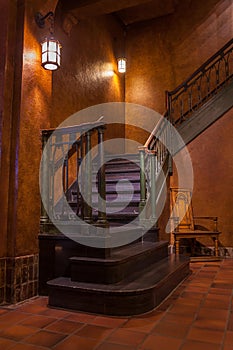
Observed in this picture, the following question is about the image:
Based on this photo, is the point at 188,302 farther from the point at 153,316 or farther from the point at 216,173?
the point at 216,173

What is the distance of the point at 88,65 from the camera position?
5.70m

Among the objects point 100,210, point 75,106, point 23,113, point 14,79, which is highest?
point 75,106

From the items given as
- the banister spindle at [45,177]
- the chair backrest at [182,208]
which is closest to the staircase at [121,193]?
the chair backrest at [182,208]

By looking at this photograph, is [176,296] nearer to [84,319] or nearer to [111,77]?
[84,319]

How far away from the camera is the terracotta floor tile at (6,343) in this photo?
5.77 feet

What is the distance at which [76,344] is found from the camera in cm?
177

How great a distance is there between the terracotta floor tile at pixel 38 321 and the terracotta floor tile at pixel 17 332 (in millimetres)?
61

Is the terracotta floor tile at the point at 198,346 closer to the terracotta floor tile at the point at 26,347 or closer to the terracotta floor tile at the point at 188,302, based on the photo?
the terracotta floor tile at the point at 188,302

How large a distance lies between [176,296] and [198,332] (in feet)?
2.62

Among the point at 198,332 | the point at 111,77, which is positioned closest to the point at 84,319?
the point at 198,332

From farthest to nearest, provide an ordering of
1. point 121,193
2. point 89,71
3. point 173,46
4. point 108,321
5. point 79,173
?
point 173,46 < point 89,71 < point 121,193 < point 79,173 < point 108,321

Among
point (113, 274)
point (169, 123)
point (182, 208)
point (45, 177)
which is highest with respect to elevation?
point (169, 123)

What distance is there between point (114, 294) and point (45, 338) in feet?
1.89

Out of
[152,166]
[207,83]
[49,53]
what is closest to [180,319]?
[152,166]
